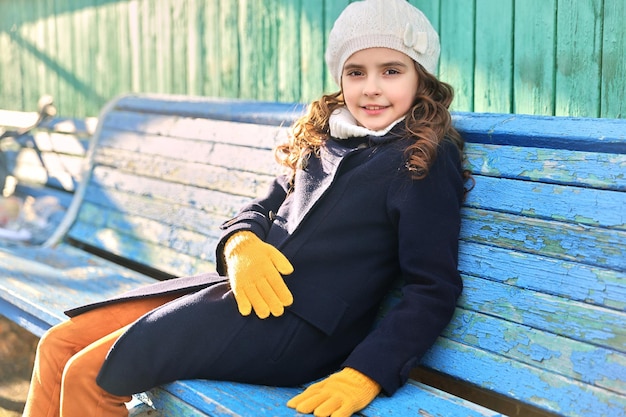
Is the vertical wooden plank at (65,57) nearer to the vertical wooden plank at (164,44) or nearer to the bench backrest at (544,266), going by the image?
the vertical wooden plank at (164,44)

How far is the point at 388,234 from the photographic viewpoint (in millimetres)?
2082

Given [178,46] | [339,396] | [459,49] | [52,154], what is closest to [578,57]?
[459,49]

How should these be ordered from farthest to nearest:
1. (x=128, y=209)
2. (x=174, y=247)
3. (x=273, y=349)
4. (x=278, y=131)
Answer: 1. (x=128, y=209)
2. (x=174, y=247)
3. (x=278, y=131)
4. (x=273, y=349)

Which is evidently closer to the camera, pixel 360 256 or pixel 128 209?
pixel 360 256

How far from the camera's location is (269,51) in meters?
3.98

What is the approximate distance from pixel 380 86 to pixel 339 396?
0.83 m

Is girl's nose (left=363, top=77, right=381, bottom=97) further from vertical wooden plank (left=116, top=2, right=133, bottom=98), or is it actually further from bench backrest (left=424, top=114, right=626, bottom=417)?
vertical wooden plank (left=116, top=2, right=133, bottom=98)

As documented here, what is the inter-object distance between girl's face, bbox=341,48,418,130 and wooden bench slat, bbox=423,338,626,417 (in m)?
0.63

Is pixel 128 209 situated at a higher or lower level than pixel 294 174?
lower

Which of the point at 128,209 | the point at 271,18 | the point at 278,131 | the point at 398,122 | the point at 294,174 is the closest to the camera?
the point at 398,122

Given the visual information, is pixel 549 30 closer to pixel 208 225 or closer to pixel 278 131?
pixel 278 131

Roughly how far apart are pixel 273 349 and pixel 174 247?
132cm

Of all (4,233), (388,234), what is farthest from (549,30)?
(4,233)

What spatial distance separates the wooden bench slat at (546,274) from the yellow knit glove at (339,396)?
0.45 m
